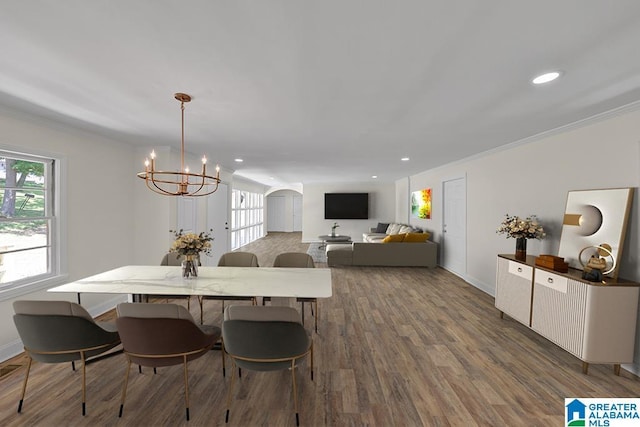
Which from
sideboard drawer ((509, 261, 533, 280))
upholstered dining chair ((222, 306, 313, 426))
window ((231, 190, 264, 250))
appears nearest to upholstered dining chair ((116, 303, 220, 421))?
upholstered dining chair ((222, 306, 313, 426))

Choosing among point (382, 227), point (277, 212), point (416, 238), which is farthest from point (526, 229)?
point (277, 212)

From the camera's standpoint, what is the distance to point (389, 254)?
6.56 metres

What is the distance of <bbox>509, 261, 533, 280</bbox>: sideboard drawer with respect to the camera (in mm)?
3133

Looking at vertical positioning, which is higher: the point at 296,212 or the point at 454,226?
the point at 296,212

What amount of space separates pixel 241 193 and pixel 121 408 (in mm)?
8686

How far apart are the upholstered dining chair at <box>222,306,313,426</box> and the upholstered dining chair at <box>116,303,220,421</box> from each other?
268 millimetres

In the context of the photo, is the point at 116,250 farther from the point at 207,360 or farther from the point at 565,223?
the point at 565,223

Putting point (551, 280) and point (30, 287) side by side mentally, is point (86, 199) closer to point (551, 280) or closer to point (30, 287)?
point (30, 287)

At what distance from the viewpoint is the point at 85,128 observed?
11.1ft

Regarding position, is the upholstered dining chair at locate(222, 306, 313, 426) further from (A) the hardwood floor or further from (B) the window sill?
(B) the window sill

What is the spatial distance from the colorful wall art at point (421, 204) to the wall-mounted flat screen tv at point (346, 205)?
2291 mm

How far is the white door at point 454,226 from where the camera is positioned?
558 cm

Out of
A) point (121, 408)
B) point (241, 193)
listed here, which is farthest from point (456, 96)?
point (241, 193)

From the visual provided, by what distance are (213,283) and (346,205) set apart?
8407 millimetres
